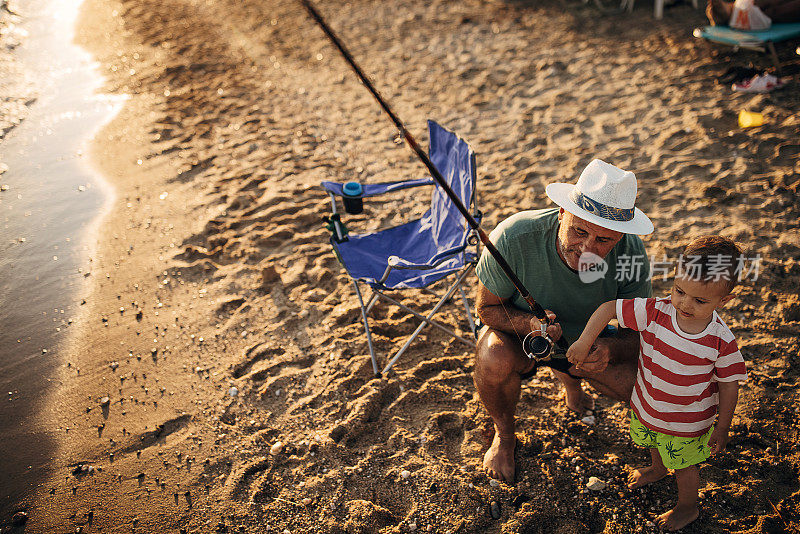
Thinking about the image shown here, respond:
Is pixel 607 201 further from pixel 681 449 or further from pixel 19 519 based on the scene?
pixel 19 519

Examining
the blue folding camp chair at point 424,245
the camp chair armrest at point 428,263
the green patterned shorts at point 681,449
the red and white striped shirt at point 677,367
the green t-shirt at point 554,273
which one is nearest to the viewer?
the red and white striped shirt at point 677,367

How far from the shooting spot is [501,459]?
2629 millimetres

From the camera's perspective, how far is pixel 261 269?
3.97 meters

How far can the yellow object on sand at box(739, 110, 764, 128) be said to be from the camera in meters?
4.56

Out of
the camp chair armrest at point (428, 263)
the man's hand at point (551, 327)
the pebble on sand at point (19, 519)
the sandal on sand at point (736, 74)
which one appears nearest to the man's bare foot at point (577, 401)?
the man's hand at point (551, 327)

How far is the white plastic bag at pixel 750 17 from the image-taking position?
5.18 metres

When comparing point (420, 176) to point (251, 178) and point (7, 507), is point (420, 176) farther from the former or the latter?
point (7, 507)

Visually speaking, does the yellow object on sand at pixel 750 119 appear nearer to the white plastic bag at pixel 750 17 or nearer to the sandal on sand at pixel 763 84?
the sandal on sand at pixel 763 84

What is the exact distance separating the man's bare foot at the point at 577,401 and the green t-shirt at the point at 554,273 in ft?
1.40

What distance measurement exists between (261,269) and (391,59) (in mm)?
4001

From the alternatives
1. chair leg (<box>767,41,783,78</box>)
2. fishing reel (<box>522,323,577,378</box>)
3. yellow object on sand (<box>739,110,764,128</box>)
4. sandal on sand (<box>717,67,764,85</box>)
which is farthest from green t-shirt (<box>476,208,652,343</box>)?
chair leg (<box>767,41,783,78</box>)

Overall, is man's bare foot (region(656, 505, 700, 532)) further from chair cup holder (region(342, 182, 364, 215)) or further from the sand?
chair cup holder (region(342, 182, 364, 215))

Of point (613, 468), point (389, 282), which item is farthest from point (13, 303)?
point (613, 468)

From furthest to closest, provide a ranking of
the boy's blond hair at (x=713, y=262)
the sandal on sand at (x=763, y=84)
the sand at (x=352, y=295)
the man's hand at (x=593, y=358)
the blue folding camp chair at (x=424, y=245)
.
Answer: the sandal on sand at (x=763, y=84), the blue folding camp chair at (x=424, y=245), the sand at (x=352, y=295), the man's hand at (x=593, y=358), the boy's blond hair at (x=713, y=262)
